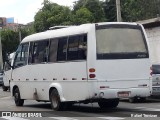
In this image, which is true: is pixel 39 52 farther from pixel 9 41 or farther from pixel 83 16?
pixel 9 41

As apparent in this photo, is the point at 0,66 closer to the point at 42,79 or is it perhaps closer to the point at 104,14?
the point at 104,14

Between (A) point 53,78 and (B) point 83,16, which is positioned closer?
(A) point 53,78

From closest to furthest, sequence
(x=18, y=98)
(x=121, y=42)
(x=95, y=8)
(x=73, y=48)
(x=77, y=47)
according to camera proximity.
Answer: (x=121, y=42) < (x=77, y=47) < (x=73, y=48) < (x=18, y=98) < (x=95, y=8)

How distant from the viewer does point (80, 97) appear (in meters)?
15.4

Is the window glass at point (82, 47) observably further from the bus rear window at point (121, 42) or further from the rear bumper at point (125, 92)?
the rear bumper at point (125, 92)

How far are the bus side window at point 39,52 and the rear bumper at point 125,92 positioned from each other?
11.5ft

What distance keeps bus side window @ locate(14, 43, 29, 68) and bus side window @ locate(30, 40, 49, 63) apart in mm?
542

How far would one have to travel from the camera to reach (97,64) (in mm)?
14969

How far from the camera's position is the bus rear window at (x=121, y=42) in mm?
15266

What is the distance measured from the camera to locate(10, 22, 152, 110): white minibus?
49.3 feet

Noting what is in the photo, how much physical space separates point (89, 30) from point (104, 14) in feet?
198

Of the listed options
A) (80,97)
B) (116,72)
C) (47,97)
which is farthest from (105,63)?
(47,97)

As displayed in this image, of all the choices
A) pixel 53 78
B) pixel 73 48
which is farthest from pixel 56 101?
pixel 73 48

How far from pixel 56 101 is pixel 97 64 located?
106 inches
